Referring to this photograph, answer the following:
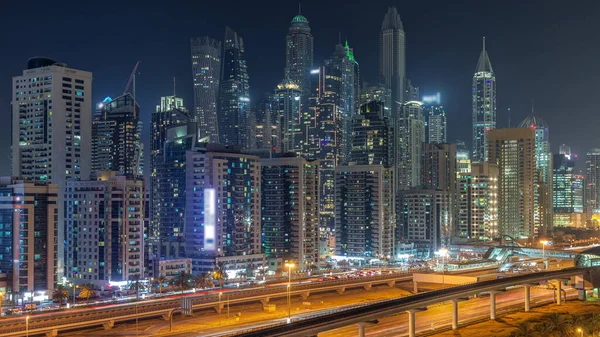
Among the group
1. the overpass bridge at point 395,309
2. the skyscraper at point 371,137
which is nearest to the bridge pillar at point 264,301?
the overpass bridge at point 395,309

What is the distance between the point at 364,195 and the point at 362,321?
9212cm

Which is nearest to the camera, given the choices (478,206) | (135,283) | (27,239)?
(27,239)

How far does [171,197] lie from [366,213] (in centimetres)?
3840

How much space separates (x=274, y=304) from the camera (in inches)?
3351

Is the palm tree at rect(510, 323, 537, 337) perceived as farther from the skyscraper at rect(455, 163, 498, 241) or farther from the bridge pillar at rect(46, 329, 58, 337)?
the skyscraper at rect(455, 163, 498, 241)

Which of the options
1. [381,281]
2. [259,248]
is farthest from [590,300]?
[259,248]

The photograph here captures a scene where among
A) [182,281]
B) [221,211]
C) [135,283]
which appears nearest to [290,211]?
[221,211]

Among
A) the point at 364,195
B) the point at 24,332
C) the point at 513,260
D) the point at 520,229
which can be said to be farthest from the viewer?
the point at 520,229

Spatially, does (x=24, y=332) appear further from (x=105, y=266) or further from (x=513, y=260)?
(x=513, y=260)

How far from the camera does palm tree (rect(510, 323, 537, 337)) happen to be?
6109 centimetres

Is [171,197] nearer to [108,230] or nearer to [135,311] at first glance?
[108,230]

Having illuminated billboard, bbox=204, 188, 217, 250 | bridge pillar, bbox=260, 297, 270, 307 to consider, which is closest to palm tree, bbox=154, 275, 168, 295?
illuminated billboard, bbox=204, 188, 217, 250

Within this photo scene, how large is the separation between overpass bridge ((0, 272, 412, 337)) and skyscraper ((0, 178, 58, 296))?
1582 cm

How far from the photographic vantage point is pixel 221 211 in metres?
116
